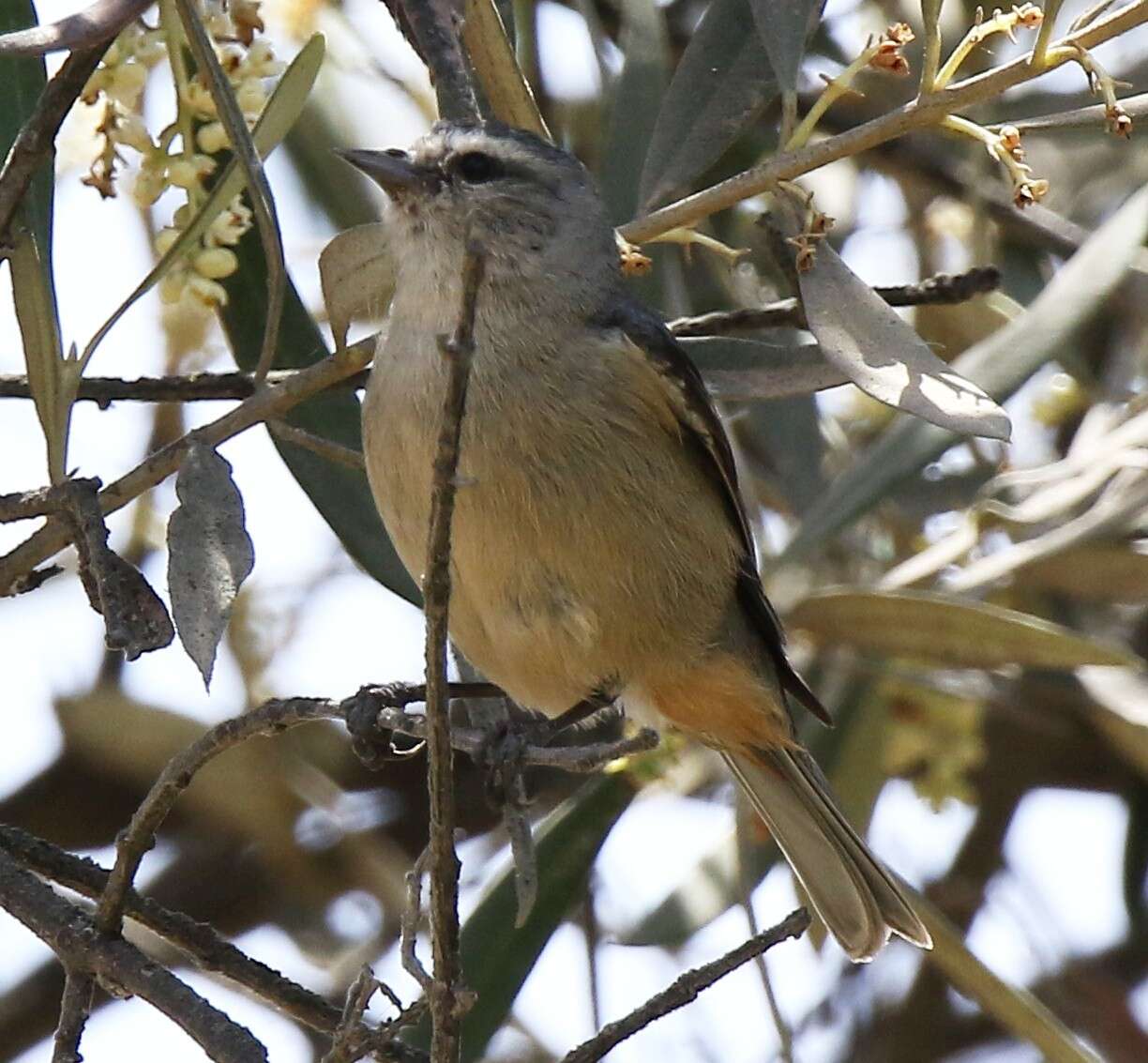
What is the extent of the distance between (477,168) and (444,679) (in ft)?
5.39

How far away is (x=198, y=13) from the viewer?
2.53m

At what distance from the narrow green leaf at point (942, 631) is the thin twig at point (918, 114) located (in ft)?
3.66

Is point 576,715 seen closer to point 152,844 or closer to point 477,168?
point 477,168

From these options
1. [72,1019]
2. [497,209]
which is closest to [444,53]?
[497,209]

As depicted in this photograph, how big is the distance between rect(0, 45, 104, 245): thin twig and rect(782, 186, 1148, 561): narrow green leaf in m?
1.74

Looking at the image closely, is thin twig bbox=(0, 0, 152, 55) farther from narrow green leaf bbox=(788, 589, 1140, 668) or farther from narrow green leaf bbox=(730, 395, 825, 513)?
narrow green leaf bbox=(730, 395, 825, 513)

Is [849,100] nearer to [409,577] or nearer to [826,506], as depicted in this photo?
[826,506]

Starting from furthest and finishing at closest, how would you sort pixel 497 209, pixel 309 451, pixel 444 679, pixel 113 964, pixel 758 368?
pixel 497 209, pixel 309 451, pixel 758 368, pixel 113 964, pixel 444 679

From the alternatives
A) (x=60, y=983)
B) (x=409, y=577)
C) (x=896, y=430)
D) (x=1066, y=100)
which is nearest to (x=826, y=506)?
(x=896, y=430)

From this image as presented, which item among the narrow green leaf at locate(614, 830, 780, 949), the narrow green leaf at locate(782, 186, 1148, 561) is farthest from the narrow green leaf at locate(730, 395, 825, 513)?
the narrow green leaf at locate(614, 830, 780, 949)

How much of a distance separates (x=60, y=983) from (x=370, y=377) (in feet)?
5.89

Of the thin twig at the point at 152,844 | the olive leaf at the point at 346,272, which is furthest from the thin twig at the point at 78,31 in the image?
the thin twig at the point at 152,844

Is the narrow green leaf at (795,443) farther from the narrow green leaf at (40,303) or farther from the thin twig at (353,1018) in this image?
the thin twig at (353,1018)

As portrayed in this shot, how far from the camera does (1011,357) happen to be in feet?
11.8
